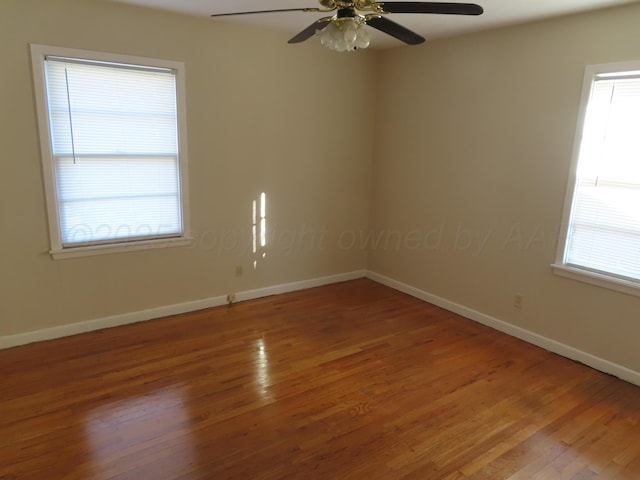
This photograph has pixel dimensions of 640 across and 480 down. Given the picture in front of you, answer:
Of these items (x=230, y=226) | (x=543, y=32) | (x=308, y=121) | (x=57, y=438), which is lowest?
(x=57, y=438)

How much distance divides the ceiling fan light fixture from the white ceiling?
1252 mm

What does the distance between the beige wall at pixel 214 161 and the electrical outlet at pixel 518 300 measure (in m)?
1.92

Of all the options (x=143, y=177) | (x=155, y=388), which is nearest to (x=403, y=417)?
(x=155, y=388)

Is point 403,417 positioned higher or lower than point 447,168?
lower

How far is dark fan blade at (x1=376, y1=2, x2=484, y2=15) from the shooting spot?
68.0 inches

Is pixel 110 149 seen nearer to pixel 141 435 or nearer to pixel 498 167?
pixel 141 435

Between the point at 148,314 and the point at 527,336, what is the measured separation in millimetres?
3226

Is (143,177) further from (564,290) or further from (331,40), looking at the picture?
(564,290)

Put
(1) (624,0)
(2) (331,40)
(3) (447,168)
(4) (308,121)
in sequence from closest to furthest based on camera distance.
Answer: (2) (331,40) → (1) (624,0) → (3) (447,168) → (4) (308,121)

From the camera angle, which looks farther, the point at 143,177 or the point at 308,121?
the point at 308,121

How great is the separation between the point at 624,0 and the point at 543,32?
0.56 meters

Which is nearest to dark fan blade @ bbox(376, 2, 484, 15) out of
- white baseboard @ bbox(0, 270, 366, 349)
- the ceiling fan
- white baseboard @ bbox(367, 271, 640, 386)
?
the ceiling fan

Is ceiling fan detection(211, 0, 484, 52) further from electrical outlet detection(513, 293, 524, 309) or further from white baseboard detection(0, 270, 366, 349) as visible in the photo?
white baseboard detection(0, 270, 366, 349)

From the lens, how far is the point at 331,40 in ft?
6.26
